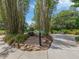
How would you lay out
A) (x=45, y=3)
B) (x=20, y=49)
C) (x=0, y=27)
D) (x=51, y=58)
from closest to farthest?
(x=51, y=58)
(x=20, y=49)
(x=45, y=3)
(x=0, y=27)

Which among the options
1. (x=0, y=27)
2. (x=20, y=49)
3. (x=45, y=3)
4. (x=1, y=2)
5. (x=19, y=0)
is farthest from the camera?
(x=0, y=27)

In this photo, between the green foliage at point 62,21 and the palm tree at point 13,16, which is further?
the green foliage at point 62,21

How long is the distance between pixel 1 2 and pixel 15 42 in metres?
4.64

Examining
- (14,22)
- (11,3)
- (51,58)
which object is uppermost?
(11,3)

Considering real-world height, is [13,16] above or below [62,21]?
above

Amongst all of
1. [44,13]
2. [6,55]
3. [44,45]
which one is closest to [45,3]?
[44,13]

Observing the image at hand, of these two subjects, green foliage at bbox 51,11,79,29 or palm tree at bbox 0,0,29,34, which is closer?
palm tree at bbox 0,0,29,34

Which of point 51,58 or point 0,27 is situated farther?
point 0,27

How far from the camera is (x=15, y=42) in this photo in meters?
12.3

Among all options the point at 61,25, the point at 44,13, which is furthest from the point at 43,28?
the point at 61,25

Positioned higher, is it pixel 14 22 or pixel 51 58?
pixel 14 22

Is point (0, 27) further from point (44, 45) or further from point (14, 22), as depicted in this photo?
point (44, 45)

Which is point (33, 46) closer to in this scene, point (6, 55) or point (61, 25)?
point (6, 55)

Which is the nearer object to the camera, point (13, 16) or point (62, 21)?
point (13, 16)
